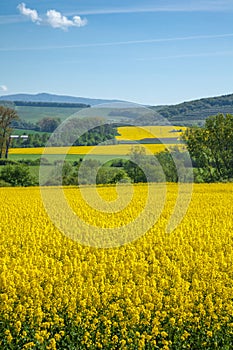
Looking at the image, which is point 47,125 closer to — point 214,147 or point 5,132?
point 5,132

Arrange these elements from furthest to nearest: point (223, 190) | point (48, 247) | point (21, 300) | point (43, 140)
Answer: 1. point (43, 140)
2. point (223, 190)
3. point (48, 247)
4. point (21, 300)

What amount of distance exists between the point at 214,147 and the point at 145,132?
20749 mm

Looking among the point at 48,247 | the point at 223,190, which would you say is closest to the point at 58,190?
the point at 223,190

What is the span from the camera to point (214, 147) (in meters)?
53.3

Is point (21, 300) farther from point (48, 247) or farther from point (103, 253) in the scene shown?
point (48, 247)

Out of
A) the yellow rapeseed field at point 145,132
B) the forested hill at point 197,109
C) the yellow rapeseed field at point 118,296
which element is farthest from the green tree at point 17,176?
the forested hill at point 197,109

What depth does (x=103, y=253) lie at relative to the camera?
13.5m

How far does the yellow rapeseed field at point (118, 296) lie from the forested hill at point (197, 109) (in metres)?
82.1

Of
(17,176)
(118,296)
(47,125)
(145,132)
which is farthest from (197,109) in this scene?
(118,296)

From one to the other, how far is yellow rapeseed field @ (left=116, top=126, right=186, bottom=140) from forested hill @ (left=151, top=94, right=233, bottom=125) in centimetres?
1644

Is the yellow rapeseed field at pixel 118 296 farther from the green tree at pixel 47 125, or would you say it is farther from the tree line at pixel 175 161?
the green tree at pixel 47 125

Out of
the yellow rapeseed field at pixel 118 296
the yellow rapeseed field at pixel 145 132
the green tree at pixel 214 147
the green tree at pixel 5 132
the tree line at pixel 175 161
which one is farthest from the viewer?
the green tree at pixel 5 132

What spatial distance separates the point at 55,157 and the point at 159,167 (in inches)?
412

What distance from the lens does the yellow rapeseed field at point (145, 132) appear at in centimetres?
6084
